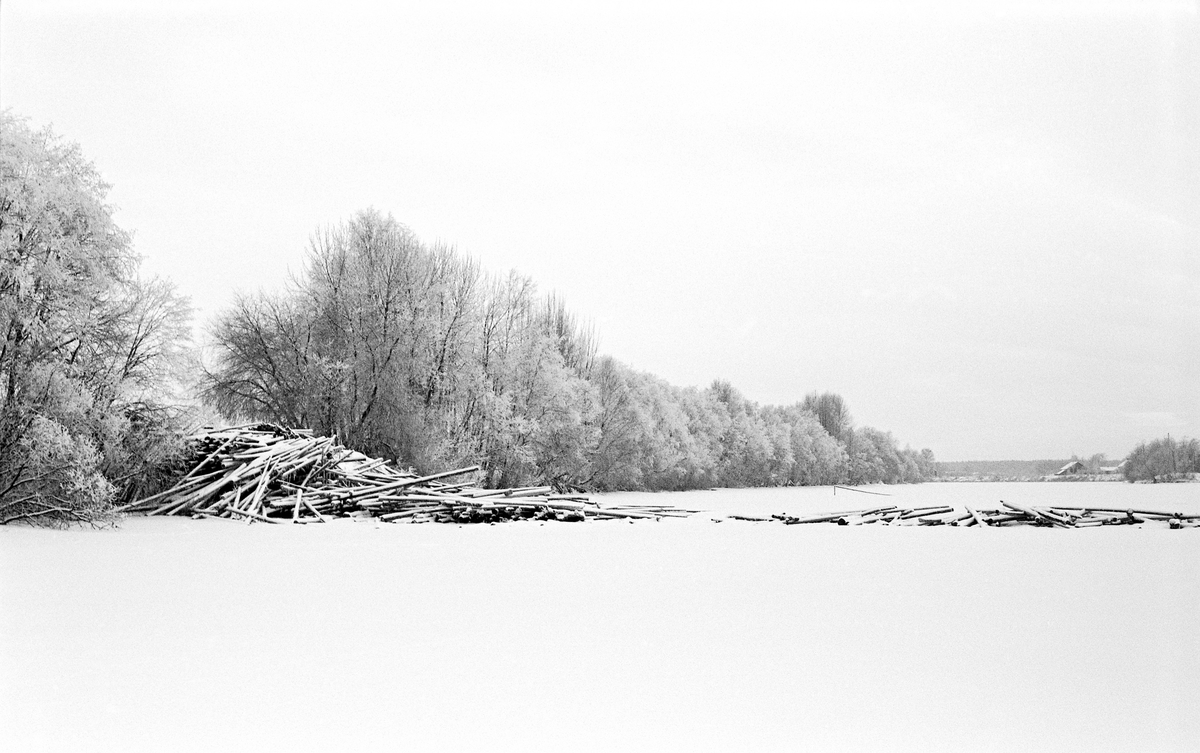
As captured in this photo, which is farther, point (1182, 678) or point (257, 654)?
point (257, 654)

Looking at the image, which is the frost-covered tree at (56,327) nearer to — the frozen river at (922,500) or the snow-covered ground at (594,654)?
the snow-covered ground at (594,654)

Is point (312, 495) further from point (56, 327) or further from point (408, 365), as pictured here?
point (408, 365)

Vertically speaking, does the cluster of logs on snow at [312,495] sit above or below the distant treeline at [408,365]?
below

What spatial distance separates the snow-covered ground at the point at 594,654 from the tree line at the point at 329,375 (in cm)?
433

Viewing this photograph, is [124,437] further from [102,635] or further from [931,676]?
[931,676]

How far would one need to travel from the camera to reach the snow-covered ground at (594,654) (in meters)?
3.82

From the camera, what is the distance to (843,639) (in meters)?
5.50

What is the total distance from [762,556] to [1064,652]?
529cm

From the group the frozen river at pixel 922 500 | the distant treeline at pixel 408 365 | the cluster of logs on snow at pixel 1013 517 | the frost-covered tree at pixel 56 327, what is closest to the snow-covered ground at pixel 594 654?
the frost-covered tree at pixel 56 327

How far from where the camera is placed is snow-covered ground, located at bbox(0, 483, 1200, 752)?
12.5ft

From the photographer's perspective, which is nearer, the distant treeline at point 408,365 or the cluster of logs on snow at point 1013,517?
the cluster of logs on snow at point 1013,517

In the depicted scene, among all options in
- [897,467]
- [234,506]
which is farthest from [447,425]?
[897,467]

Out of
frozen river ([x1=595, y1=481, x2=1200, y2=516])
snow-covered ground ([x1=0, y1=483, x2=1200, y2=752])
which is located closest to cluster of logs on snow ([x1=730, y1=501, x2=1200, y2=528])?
frozen river ([x1=595, y1=481, x2=1200, y2=516])

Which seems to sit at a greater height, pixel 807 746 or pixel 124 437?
pixel 124 437
